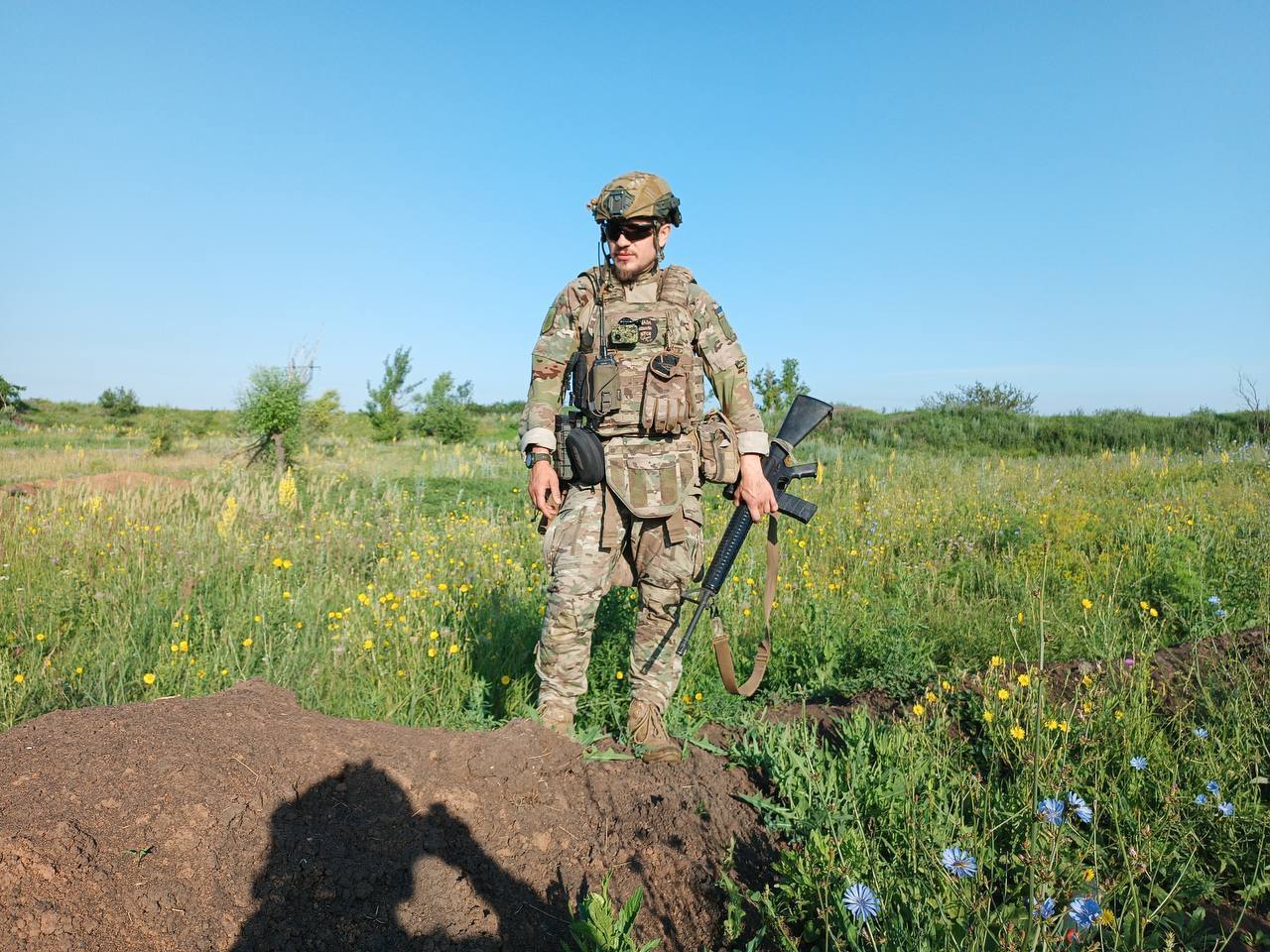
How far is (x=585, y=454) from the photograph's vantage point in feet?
10.2

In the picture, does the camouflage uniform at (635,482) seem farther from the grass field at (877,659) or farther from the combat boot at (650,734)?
the grass field at (877,659)

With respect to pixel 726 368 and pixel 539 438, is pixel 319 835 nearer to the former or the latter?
pixel 539 438

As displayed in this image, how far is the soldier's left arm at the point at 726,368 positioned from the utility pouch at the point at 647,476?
1.15ft

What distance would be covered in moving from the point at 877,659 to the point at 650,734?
1507mm

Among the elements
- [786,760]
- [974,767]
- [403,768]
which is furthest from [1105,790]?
[403,768]

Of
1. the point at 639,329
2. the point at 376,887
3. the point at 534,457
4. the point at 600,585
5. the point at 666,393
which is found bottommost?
the point at 376,887

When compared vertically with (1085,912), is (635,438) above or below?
above

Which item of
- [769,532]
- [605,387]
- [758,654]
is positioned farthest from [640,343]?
[758,654]

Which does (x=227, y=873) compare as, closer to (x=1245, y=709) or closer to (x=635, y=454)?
(x=635, y=454)

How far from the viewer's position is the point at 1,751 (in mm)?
2152

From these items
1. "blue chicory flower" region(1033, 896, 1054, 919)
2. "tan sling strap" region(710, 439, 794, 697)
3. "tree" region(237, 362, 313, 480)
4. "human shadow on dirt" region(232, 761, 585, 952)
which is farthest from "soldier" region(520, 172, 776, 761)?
"tree" region(237, 362, 313, 480)

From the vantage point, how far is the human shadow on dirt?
1959 mm

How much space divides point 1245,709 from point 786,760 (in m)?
2.04

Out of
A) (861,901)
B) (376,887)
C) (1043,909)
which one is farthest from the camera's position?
(376,887)
